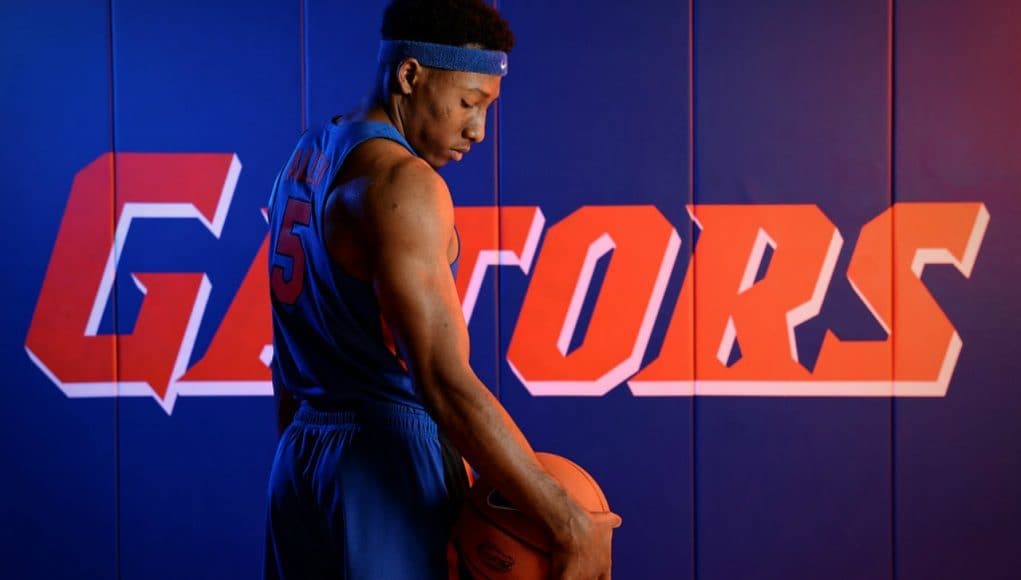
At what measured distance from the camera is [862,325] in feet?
9.50

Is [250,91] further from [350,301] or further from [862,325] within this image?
[862,325]

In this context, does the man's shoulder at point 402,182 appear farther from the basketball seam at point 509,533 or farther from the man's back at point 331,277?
the basketball seam at point 509,533

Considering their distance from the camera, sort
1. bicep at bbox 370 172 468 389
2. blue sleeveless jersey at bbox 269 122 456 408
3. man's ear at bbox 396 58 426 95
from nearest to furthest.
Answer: bicep at bbox 370 172 468 389
blue sleeveless jersey at bbox 269 122 456 408
man's ear at bbox 396 58 426 95

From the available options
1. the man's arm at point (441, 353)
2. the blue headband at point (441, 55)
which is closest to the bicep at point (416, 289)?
the man's arm at point (441, 353)

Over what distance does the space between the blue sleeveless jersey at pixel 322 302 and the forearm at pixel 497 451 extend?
92 millimetres

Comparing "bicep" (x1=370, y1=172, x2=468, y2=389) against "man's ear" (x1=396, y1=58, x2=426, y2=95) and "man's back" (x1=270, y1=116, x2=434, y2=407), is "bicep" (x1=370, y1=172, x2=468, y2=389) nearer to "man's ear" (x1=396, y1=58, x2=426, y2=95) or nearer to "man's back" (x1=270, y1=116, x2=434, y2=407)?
"man's back" (x1=270, y1=116, x2=434, y2=407)

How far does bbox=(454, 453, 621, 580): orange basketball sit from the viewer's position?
4.52 ft

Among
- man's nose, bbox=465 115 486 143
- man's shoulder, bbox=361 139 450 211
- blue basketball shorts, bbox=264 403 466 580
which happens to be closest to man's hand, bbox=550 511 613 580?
blue basketball shorts, bbox=264 403 466 580

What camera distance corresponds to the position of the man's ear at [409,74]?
1.54 metres

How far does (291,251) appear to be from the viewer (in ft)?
4.98

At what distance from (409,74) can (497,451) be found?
0.63m

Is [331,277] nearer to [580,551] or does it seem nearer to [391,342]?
[391,342]

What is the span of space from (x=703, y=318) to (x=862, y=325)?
1.57 feet

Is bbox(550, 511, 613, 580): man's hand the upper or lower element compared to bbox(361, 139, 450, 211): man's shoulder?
lower
